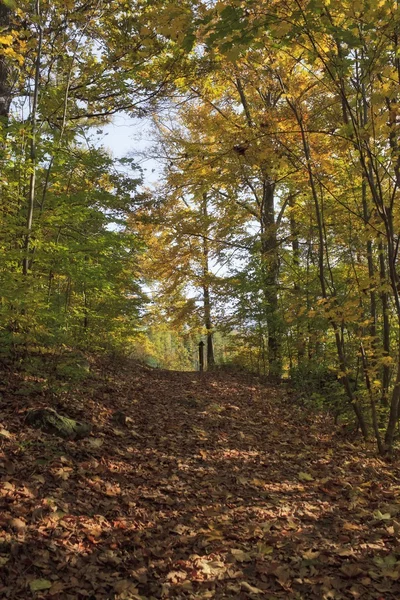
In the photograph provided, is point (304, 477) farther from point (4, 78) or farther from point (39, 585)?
point (4, 78)

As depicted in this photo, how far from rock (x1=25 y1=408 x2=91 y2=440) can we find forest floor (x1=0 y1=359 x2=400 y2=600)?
0.42 ft

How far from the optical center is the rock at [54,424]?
199 inches

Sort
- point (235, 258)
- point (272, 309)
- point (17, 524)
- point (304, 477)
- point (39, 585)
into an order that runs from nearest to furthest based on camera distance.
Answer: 1. point (39, 585)
2. point (17, 524)
3. point (304, 477)
4. point (272, 309)
5. point (235, 258)

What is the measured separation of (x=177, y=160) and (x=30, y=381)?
27.3ft

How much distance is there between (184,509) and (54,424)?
204 centimetres

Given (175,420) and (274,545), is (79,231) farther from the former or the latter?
(274,545)

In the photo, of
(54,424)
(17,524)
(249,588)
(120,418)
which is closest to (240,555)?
(249,588)

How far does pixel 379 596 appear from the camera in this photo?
110 inches

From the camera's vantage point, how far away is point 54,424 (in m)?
5.11

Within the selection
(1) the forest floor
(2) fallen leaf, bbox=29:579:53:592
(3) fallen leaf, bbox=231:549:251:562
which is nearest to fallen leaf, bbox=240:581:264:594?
(1) the forest floor

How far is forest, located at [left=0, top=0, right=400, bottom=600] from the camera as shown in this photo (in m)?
3.54

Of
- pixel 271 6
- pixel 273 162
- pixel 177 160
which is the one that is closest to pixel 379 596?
pixel 271 6

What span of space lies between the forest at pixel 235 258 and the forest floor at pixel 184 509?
0.03m

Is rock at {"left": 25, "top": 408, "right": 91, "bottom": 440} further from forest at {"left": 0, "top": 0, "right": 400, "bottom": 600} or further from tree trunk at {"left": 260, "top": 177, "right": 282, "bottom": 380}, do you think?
tree trunk at {"left": 260, "top": 177, "right": 282, "bottom": 380}
